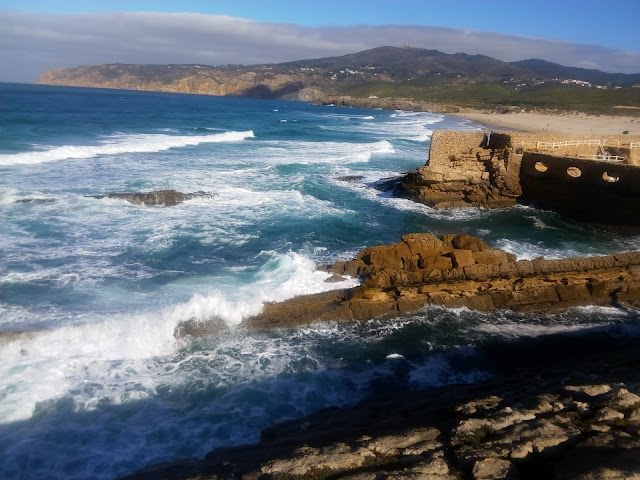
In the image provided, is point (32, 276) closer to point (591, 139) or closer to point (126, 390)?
point (126, 390)

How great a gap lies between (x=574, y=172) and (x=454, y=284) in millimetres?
10755

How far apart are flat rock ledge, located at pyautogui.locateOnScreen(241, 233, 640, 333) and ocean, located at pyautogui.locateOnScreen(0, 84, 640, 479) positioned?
0.38m

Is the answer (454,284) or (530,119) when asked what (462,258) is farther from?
(530,119)

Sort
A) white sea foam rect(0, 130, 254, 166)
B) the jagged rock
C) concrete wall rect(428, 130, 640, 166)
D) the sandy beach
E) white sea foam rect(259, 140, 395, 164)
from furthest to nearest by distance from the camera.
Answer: the sandy beach → white sea foam rect(259, 140, 395, 164) → white sea foam rect(0, 130, 254, 166) → concrete wall rect(428, 130, 640, 166) → the jagged rock

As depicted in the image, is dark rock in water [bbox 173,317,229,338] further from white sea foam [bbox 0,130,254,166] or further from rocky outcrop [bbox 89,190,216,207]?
white sea foam [bbox 0,130,254,166]

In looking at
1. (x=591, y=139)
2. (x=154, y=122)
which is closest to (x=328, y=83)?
(x=154, y=122)

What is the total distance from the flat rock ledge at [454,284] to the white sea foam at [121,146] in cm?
2157

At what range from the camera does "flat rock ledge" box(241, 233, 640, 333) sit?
10.5 meters

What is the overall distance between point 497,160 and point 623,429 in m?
17.0

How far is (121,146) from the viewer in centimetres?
3275

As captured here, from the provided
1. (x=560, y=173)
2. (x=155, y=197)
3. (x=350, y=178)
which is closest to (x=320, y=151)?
(x=350, y=178)

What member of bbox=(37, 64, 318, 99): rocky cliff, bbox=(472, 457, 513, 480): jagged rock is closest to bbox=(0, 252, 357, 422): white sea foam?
bbox=(472, 457, 513, 480): jagged rock

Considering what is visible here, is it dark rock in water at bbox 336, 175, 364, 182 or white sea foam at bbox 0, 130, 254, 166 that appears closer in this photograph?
dark rock in water at bbox 336, 175, 364, 182

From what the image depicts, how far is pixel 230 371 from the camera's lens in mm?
8469
